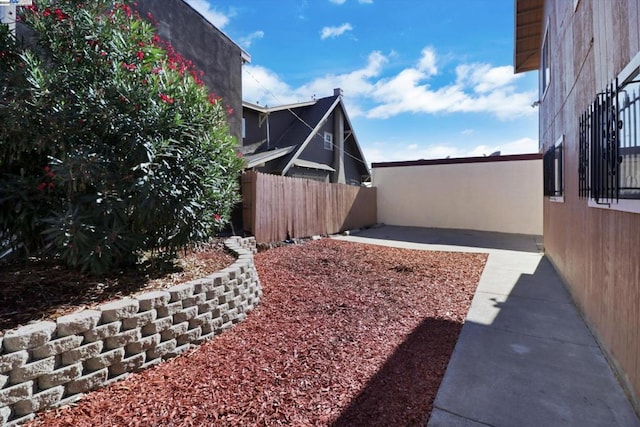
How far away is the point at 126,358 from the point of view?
7.98ft

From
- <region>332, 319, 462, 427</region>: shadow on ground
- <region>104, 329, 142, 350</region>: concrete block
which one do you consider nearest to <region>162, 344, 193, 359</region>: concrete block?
<region>104, 329, 142, 350</region>: concrete block

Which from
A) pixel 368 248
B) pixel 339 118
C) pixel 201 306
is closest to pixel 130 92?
pixel 201 306

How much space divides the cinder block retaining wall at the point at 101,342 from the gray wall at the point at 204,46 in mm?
6939

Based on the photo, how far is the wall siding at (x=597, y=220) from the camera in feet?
7.70

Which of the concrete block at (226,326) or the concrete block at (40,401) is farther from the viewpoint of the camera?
the concrete block at (226,326)

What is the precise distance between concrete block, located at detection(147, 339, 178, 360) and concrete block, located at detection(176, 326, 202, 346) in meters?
0.05

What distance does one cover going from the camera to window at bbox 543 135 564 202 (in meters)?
5.52

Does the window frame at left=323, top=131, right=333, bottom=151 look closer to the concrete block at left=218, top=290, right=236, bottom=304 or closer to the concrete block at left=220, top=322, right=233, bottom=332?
the concrete block at left=218, top=290, right=236, bottom=304

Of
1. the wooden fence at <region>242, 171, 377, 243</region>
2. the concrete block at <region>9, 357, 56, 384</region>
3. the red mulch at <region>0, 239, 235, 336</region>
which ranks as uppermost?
the wooden fence at <region>242, 171, 377, 243</region>

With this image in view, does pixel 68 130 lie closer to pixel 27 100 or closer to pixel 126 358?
pixel 27 100

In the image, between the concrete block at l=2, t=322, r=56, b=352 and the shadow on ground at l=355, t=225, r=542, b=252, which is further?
the shadow on ground at l=355, t=225, r=542, b=252

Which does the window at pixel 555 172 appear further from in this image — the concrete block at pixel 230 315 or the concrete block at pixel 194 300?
the concrete block at pixel 194 300

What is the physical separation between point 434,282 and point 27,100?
5.71 m

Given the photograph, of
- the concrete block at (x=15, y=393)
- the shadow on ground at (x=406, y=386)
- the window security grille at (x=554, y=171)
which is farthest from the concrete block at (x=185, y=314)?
the window security grille at (x=554, y=171)
